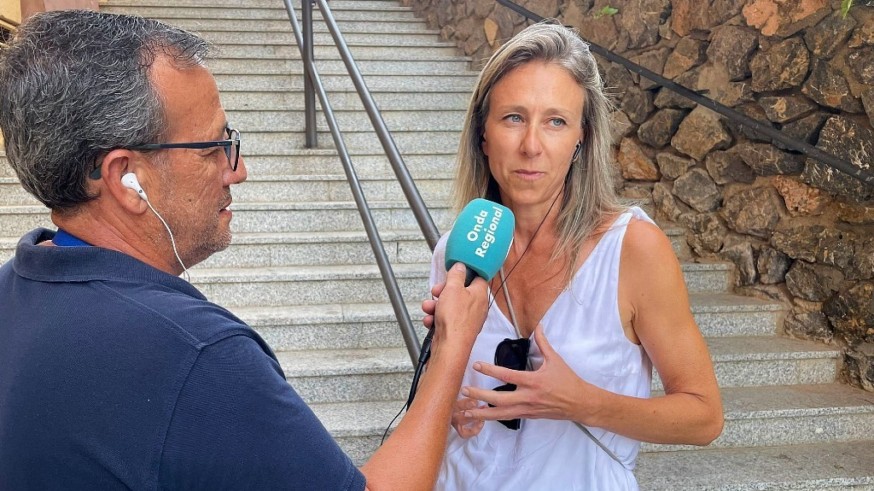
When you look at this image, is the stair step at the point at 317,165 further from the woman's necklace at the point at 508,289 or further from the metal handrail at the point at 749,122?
the woman's necklace at the point at 508,289

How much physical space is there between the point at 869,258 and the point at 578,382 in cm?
213

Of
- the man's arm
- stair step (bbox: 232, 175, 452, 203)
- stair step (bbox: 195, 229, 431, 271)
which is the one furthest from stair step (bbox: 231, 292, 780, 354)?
the man's arm

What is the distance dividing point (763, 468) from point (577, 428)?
1.67m

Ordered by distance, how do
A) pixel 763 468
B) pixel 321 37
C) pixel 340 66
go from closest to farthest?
pixel 763 468, pixel 340 66, pixel 321 37

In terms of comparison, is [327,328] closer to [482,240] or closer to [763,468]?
[763,468]

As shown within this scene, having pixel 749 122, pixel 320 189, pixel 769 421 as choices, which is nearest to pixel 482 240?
pixel 769 421

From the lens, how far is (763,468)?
2.53m

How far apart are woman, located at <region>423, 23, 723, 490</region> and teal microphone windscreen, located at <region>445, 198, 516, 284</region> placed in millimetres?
88

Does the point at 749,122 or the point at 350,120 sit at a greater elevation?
the point at 749,122

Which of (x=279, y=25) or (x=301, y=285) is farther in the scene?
(x=279, y=25)

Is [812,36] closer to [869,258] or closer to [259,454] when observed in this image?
[869,258]

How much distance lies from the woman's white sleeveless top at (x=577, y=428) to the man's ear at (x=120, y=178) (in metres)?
0.65

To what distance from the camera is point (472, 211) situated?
1139mm

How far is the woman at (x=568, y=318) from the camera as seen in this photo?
1160 millimetres
